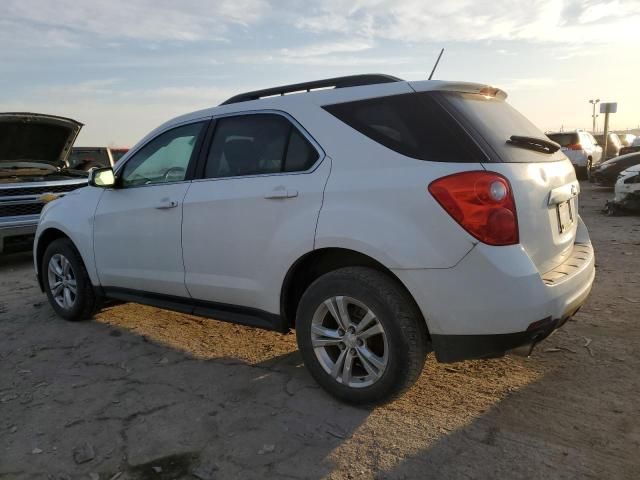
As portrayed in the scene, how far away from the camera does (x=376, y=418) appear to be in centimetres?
289

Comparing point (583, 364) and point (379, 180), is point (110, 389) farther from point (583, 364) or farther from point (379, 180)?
point (583, 364)

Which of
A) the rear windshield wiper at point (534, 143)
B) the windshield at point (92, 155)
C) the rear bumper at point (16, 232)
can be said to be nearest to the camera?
the rear windshield wiper at point (534, 143)

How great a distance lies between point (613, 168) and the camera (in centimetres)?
1433

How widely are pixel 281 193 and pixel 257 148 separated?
0.47 metres

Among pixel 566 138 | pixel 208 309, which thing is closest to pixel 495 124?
pixel 208 309

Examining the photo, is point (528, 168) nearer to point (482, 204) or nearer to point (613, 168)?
point (482, 204)

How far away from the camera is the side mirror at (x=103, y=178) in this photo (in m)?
4.17

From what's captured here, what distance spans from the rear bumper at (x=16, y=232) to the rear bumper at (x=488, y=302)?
250 inches

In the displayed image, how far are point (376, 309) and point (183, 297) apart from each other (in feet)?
5.38

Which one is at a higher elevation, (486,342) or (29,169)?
(29,169)

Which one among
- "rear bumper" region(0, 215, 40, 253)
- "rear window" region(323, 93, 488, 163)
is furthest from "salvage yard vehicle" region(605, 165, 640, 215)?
"rear bumper" region(0, 215, 40, 253)

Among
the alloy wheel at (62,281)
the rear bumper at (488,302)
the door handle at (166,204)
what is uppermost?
the door handle at (166,204)

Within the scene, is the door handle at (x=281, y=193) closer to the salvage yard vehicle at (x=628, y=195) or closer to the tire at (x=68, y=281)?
the tire at (x=68, y=281)

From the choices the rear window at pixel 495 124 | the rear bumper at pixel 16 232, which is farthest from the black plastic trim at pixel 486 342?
the rear bumper at pixel 16 232
